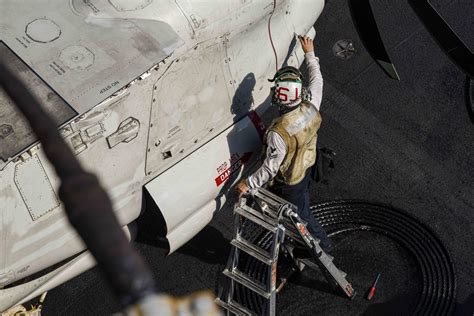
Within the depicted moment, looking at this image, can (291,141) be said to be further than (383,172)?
No

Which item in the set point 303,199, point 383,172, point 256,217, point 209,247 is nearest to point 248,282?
point 256,217

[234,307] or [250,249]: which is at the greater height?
[250,249]

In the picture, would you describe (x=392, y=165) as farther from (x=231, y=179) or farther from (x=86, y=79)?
(x=86, y=79)

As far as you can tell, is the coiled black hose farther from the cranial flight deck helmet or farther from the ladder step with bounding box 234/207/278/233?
the cranial flight deck helmet

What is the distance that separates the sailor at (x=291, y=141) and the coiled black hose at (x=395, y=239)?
0.94m

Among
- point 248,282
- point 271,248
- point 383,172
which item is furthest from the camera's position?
point 383,172

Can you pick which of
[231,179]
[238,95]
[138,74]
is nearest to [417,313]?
[231,179]

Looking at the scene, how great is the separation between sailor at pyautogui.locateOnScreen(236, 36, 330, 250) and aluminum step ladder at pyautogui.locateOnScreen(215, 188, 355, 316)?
9.7 inches

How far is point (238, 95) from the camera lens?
25.1 feet

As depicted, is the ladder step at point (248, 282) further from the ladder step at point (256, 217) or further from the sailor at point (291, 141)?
the sailor at point (291, 141)

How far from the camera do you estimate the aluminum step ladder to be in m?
7.16

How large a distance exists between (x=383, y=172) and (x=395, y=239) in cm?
104

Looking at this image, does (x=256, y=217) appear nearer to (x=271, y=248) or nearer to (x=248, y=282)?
(x=271, y=248)

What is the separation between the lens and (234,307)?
25.2 ft
